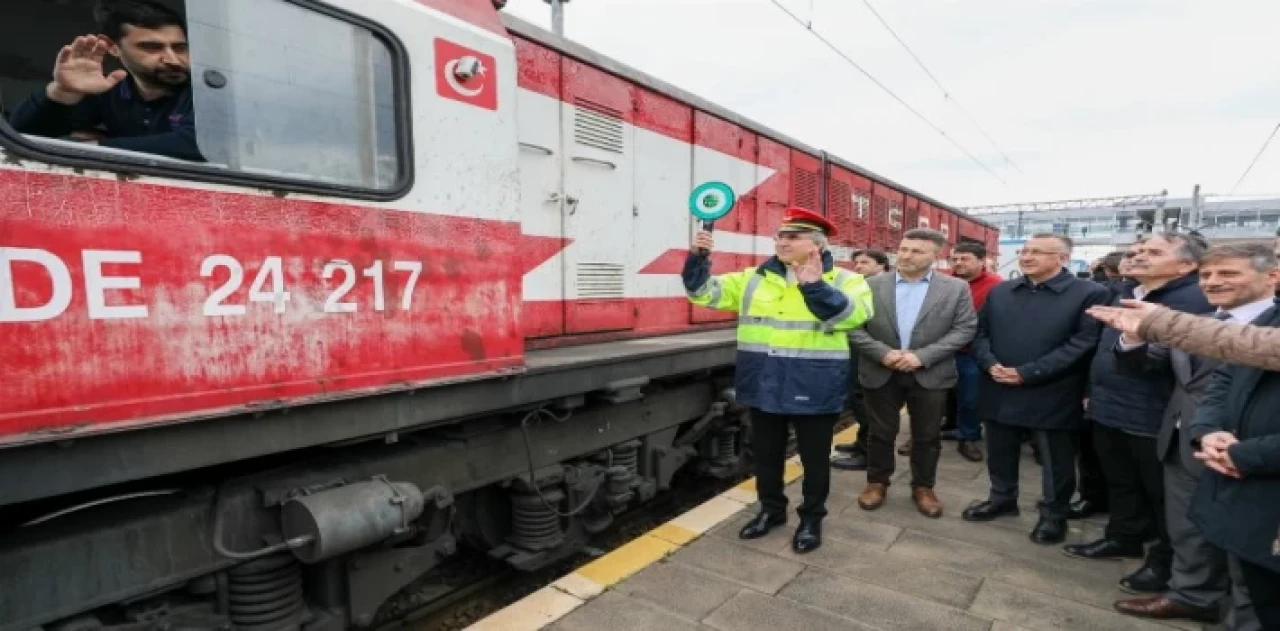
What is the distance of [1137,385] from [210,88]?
163 inches

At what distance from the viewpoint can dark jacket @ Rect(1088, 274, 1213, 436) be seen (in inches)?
120

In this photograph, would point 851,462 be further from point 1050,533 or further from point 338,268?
point 338,268

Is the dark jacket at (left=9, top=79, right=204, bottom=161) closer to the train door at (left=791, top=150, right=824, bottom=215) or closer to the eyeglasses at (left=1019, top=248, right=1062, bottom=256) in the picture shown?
the eyeglasses at (left=1019, top=248, right=1062, bottom=256)

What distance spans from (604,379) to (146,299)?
79.0 inches

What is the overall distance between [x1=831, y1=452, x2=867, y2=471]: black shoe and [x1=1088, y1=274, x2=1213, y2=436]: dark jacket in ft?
5.92

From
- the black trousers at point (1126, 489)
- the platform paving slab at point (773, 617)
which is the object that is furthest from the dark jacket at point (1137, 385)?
the platform paving slab at point (773, 617)

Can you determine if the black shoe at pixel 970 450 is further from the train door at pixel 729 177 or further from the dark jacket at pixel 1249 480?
the dark jacket at pixel 1249 480

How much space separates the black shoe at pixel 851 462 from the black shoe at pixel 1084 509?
4.42 feet

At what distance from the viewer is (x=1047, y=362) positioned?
141 inches

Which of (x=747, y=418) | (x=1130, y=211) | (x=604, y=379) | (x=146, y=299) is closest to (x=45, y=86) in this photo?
(x=146, y=299)

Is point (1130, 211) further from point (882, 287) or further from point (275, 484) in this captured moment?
point (275, 484)

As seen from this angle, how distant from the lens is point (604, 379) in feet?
11.0

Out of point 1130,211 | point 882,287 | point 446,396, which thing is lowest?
point 446,396

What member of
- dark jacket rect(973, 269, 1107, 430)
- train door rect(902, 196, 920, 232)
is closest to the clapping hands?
dark jacket rect(973, 269, 1107, 430)
